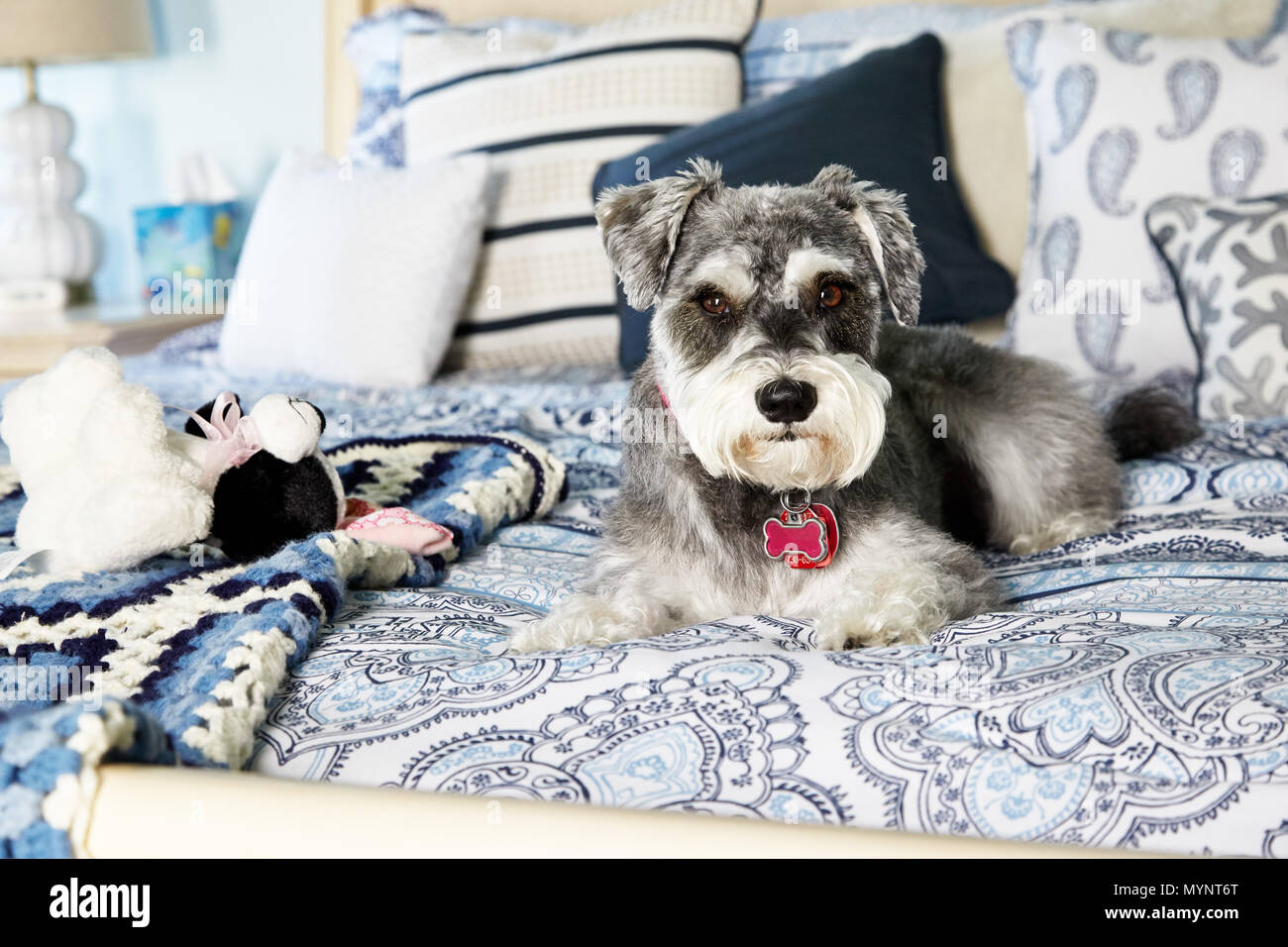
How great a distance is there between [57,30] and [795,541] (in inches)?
177

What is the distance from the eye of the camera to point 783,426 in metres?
1.77

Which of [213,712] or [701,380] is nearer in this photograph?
[213,712]

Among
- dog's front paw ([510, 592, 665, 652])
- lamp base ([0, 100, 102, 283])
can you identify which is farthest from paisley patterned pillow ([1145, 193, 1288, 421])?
lamp base ([0, 100, 102, 283])

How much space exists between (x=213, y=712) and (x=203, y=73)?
5.17 metres

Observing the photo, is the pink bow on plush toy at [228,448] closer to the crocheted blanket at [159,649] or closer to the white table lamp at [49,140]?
the crocheted blanket at [159,649]

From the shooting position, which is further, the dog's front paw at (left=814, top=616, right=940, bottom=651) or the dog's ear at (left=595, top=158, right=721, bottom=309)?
the dog's ear at (left=595, top=158, right=721, bottom=309)

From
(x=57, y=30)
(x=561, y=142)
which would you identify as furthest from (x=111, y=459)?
(x=57, y=30)

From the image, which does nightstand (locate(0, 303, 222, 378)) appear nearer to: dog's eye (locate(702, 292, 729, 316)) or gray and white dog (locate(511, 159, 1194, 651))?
gray and white dog (locate(511, 159, 1194, 651))

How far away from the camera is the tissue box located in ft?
18.0

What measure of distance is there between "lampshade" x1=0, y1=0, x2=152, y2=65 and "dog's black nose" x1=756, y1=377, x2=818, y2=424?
4512 millimetres

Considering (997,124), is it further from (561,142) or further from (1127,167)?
(561,142)
